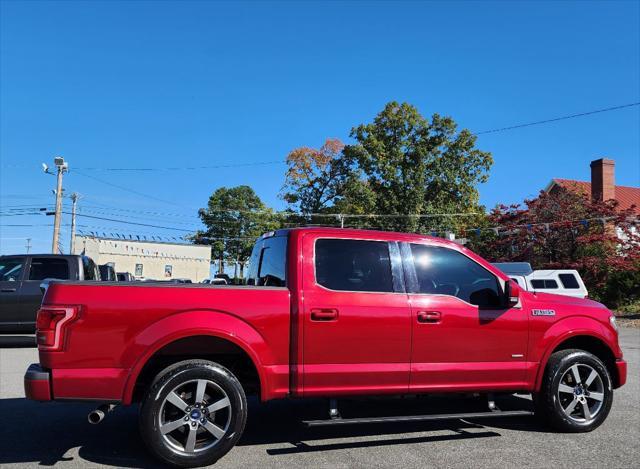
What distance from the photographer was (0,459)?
171 inches

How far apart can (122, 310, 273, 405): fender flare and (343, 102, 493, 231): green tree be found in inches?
1300

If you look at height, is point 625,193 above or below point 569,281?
above

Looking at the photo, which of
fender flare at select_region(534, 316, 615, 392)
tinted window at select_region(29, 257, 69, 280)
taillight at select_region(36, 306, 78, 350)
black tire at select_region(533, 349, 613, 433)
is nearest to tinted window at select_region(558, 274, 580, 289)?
fender flare at select_region(534, 316, 615, 392)

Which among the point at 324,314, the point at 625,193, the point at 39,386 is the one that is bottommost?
the point at 39,386

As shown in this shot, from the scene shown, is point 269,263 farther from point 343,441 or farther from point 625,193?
point 625,193

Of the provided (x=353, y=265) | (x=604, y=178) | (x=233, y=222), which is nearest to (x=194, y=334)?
(x=353, y=265)

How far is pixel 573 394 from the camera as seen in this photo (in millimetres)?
5324

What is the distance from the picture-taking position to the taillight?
159 inches

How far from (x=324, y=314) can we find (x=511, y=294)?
186cm

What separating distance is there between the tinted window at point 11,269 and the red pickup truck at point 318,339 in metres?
7.70

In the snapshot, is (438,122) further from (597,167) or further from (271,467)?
(271,467)

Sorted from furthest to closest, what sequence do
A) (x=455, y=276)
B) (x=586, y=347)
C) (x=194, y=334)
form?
(x=586, y=347)
(x=455, y=276)
(x=194, y=334)

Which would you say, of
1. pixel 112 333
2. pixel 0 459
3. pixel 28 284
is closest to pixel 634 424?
pixel 112 333

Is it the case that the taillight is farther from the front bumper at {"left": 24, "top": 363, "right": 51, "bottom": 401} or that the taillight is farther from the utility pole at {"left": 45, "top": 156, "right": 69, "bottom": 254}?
the utility pole at {"left": 45, "top": 156, "right": 69, "bottom": 254}
